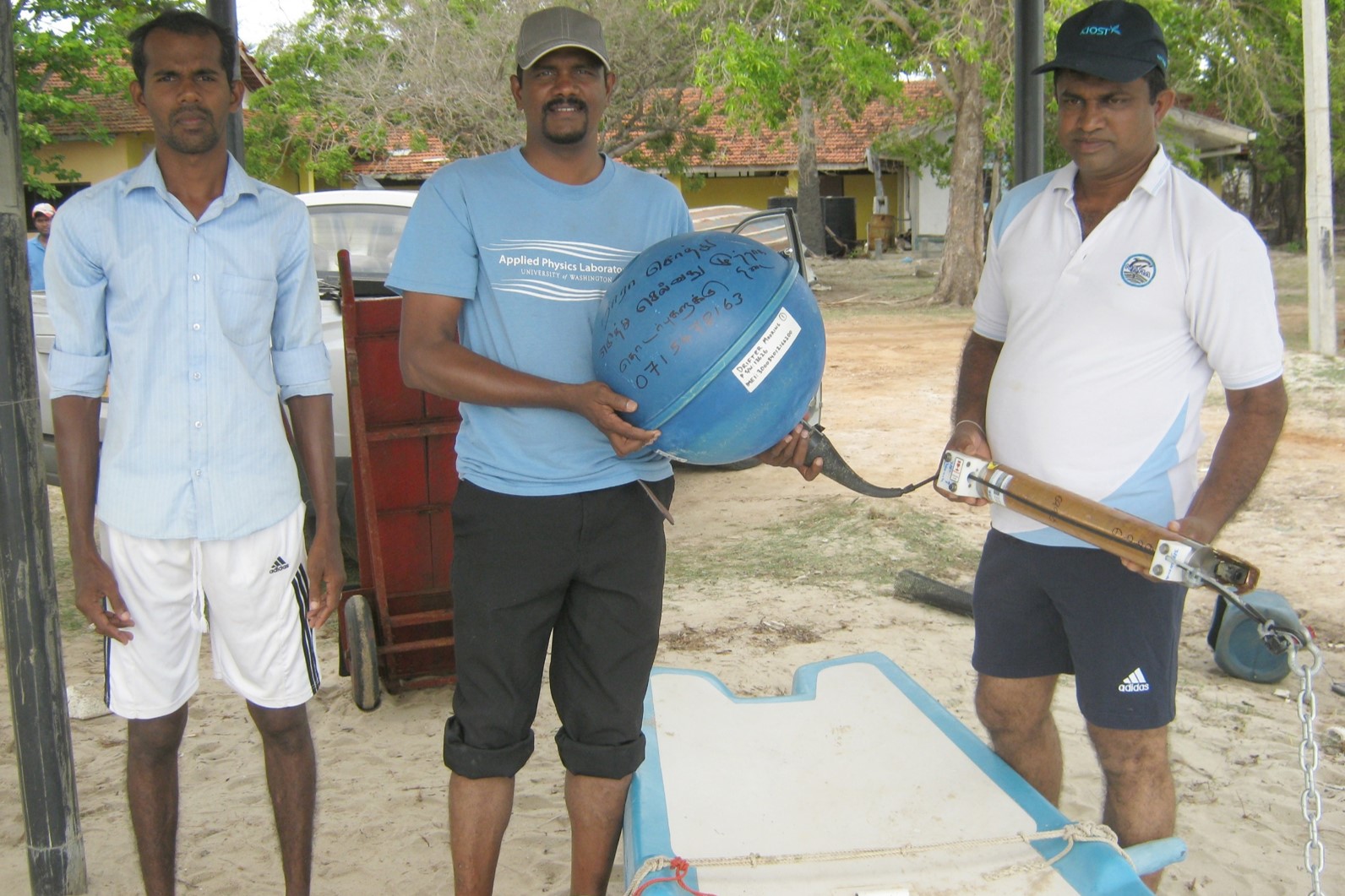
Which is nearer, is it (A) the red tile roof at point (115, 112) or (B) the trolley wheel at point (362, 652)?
(B) the trolley wheel at point (362, 652)

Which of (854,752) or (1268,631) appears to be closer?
(1268,631)

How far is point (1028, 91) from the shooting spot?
171 inches

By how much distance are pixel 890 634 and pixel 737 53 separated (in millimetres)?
11895

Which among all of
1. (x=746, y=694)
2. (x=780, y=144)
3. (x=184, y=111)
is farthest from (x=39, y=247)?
(x=780, y=144)

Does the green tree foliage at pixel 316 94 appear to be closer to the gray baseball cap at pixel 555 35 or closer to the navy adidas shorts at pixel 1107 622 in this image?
the gray baseball cap at pixel 555 35

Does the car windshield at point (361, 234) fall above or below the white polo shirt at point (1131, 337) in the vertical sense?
above

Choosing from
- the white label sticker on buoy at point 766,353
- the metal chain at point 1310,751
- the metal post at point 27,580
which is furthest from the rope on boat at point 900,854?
the metal post at point 27,580

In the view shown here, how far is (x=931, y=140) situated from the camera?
24547 millimetres

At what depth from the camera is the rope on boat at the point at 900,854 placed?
8.41 ft

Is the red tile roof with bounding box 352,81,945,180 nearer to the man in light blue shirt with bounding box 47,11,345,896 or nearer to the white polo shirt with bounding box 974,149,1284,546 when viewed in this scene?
the white polo shirt with bounding box 974,149,1284,546

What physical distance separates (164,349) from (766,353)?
4.09ft

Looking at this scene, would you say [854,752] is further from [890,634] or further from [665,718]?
[890,634]

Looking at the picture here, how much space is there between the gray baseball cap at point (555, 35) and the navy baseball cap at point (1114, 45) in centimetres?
98

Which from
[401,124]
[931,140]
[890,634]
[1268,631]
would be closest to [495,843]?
[1268,631]
